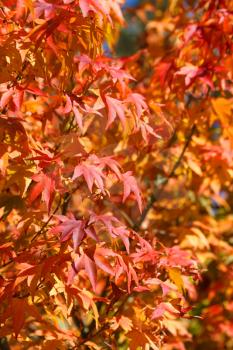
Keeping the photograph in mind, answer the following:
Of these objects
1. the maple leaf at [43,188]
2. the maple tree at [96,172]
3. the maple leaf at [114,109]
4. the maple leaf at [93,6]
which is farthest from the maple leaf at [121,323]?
the maple leaf at [93,6]

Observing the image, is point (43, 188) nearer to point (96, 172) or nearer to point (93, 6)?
point (96, 172)

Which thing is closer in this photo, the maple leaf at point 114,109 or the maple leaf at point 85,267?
the maple leaf at point 85,267

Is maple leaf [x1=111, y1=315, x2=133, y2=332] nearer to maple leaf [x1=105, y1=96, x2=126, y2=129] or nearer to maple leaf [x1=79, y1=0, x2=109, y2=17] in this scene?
maple leaf [x1=105, y1=96, x2=126, y2=129]

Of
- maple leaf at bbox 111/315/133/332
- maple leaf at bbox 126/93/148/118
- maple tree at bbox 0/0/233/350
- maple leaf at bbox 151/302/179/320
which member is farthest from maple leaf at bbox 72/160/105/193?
maple leaf at bbox 111/315/133/332

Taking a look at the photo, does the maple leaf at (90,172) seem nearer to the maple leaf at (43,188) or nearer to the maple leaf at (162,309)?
the maple leaf at (43,188)

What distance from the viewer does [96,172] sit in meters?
1.57

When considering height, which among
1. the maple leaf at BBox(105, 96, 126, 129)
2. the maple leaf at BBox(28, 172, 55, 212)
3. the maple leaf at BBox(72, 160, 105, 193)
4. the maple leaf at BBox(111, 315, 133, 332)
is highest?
the maple leaf at BBox(105, 96, 126, 129)

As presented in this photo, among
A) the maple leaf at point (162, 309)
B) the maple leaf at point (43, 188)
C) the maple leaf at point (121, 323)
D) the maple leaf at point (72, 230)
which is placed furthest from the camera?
the maple leaf at point (121, 323)

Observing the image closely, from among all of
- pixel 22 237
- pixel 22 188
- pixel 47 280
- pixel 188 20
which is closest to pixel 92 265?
pixel 47 280

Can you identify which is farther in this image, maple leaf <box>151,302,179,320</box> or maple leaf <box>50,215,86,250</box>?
maple leaf <box>151,302,179,320</box>

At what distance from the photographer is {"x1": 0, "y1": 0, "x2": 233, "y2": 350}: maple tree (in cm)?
163

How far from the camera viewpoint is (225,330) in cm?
337

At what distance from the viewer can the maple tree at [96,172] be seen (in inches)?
64.2

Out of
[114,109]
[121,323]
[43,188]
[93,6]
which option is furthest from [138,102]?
[121,323]
